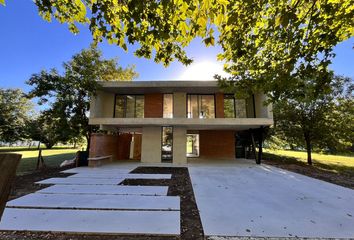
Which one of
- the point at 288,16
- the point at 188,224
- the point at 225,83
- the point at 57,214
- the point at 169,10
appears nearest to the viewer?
the point at 288,16

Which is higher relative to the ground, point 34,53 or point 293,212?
point 34,53

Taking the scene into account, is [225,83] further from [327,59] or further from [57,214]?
[57,214]

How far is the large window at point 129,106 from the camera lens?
14.1 meters

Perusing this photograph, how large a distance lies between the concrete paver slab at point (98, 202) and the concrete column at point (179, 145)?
738cm

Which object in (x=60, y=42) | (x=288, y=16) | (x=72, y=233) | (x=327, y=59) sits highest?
(x=60, y=42)

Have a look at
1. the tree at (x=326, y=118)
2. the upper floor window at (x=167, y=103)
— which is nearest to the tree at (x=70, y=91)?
the upper floor window at (x=167, y=103)

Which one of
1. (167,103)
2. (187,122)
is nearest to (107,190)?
(187,122)

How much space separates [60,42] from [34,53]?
5326 mm

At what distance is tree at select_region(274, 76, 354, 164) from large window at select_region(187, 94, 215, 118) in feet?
16.1

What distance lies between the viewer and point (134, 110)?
1417 centimetres

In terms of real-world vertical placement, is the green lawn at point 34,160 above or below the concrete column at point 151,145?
below

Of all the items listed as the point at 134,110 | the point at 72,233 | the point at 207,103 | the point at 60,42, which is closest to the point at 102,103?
the point at 134,110

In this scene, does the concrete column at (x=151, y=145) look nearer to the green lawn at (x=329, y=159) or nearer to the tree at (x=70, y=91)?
the tree at (x=70, y=91)

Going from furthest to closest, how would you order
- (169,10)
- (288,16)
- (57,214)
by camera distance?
(57,214) → (169,10) → (288,16)
